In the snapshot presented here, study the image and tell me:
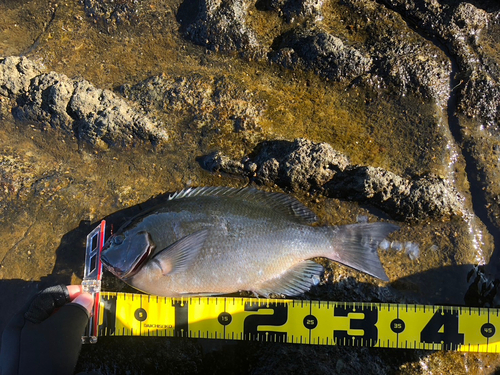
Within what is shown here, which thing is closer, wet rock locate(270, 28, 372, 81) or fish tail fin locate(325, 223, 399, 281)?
fish tail fin locate(325, 223, 399, 281)

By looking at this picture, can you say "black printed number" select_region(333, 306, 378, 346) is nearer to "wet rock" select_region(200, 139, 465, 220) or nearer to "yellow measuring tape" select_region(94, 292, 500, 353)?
"yellow measuring tape" select_region(94, 292, 500, 353)

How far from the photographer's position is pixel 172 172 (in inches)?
134

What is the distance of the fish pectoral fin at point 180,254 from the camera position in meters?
2.85

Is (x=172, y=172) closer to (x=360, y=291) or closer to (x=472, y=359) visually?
(x=360, y=291)

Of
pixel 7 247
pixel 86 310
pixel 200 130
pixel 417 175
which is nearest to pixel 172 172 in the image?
pixel 200 130

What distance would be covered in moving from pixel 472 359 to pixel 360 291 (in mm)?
1152

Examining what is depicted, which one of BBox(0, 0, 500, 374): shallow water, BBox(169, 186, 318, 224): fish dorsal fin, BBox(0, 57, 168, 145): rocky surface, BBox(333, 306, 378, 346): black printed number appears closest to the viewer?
BBox(333, 306, 378, 346): black printed number

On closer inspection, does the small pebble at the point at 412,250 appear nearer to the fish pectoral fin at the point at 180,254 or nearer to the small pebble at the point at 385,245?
the small pebble at the point at 385,245

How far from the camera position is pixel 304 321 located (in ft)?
10.00

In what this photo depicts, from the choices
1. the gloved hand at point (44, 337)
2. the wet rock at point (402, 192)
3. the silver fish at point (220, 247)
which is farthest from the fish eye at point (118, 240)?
the wet rock at point (402, 192)

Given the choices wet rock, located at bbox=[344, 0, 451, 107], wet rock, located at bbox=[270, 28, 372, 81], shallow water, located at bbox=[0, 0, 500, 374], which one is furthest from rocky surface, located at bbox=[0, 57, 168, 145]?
wet rock, located at bbox=[344, 0, 451, 107]

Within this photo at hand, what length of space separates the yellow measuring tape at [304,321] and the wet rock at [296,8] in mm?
2836

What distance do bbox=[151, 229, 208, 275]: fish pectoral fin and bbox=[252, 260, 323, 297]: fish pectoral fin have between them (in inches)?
26.2

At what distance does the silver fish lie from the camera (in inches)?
113
